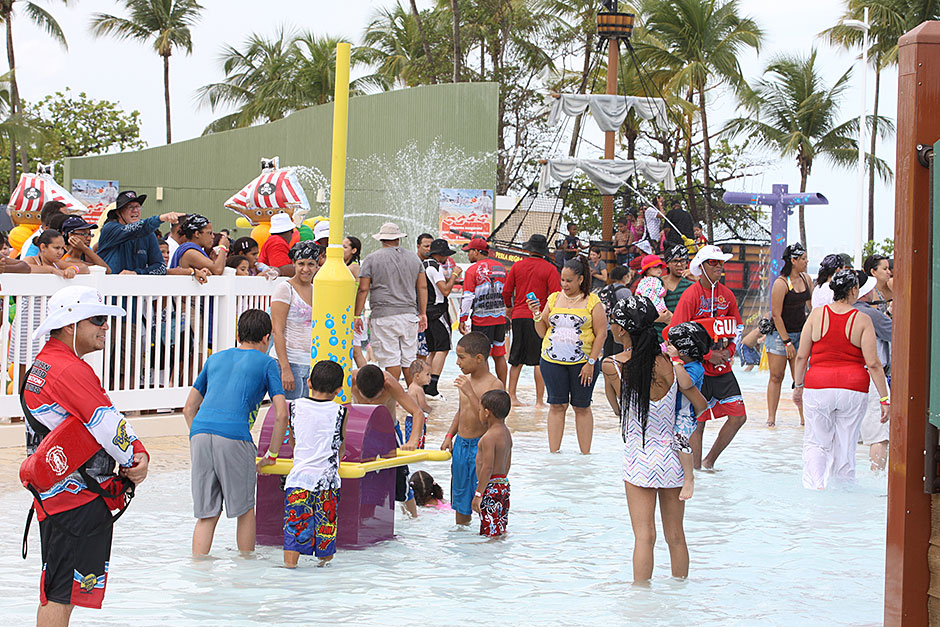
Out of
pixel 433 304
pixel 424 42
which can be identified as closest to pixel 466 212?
pixel 424 42

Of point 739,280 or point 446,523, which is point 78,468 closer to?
point 446,523

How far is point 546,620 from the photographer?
17.7 ft

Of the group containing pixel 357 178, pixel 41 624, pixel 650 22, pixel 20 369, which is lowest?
pixel 41 624

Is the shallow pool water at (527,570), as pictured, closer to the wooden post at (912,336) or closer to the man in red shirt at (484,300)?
the wooden post at (912,336)

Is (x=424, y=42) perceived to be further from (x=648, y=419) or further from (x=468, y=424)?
(x=648, y=419)

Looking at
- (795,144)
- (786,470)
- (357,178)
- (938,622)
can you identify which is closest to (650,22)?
(795,144)

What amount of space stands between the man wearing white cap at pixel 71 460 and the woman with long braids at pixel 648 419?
102 inches

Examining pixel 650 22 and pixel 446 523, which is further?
pixel 650 22

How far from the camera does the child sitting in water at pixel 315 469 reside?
594 centimetres

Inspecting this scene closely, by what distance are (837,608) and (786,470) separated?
410 centimetres

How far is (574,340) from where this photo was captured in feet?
32.0

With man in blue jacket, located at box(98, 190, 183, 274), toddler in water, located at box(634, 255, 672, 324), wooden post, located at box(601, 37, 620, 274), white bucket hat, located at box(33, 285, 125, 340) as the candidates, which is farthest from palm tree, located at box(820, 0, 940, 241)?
white bucket hat, located at box(33, 285, 125, 340)

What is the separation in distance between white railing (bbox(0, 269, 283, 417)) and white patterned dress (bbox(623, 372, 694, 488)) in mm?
5498

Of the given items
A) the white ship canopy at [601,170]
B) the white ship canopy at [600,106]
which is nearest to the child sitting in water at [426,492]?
the white ship canopy at [601,170]
